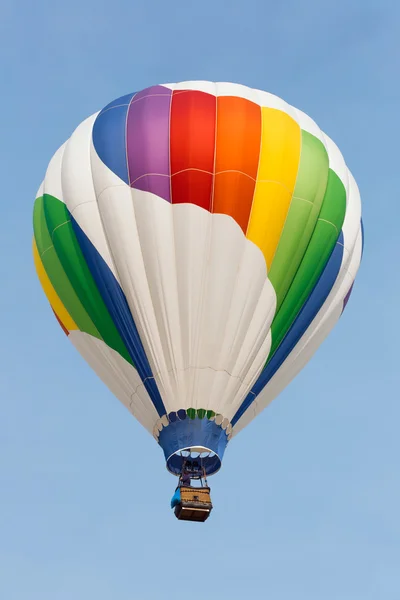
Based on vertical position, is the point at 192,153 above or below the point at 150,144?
below

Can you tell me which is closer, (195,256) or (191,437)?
(191,437)

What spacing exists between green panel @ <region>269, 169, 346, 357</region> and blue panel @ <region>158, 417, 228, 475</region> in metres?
1.41

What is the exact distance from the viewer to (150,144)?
25.3 metres

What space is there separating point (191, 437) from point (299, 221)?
3.45 meters

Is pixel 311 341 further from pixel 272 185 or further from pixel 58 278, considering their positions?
pixel 58 278

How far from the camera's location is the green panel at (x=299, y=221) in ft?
82.0

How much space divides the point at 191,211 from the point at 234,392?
256cm

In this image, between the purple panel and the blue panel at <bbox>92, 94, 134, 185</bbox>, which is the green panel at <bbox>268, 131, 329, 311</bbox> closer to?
the purple panel

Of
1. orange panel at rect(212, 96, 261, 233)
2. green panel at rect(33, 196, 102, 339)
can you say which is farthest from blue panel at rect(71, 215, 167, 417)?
orange panel at rect(212, 96, 261, 233)

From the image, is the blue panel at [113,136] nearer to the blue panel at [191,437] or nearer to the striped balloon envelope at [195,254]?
the striped balloon envelope at [195,254]

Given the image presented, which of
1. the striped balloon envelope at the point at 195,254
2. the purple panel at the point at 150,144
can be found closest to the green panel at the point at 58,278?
the striped balloon envelope at the point at 195,254

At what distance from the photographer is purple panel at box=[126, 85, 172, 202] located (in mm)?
25016

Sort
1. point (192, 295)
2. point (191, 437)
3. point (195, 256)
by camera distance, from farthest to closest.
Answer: point (195, 256), point (192, 295), point (191, 437)

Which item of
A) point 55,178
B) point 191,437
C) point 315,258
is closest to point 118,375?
point 191,437
